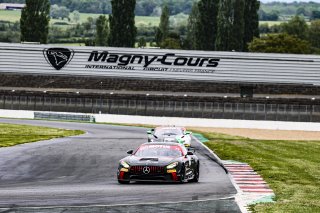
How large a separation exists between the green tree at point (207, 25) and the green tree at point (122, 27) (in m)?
11.4

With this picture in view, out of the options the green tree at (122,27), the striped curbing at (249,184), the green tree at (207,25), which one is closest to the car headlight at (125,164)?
the striped curbing at (249,184)

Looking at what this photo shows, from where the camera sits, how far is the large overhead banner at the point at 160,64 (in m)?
109

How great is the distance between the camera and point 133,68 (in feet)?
365

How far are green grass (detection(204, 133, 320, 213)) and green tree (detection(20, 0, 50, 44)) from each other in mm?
71433

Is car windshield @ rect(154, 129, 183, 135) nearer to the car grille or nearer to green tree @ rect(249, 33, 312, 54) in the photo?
the car grille

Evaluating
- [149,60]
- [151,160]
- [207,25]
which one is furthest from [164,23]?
[151,160]

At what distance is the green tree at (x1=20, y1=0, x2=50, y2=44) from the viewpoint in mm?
124750

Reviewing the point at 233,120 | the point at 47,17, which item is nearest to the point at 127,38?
the point at 47,17

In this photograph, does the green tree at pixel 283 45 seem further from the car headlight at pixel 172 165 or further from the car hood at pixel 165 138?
the car headlight at pixel 172 165

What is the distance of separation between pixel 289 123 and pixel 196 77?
2730cm

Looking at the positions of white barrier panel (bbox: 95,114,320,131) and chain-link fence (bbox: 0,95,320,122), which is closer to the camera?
white barrier panel (bbox: 95,114,320,131)

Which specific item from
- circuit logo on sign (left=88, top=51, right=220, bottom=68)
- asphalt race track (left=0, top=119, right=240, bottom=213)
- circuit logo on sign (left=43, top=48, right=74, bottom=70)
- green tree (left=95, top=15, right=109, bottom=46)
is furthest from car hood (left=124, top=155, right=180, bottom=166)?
green tree (left=95, top=15, right=109, bottom=46)

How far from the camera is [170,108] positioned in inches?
3848

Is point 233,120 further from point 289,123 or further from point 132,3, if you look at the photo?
point 132,3
